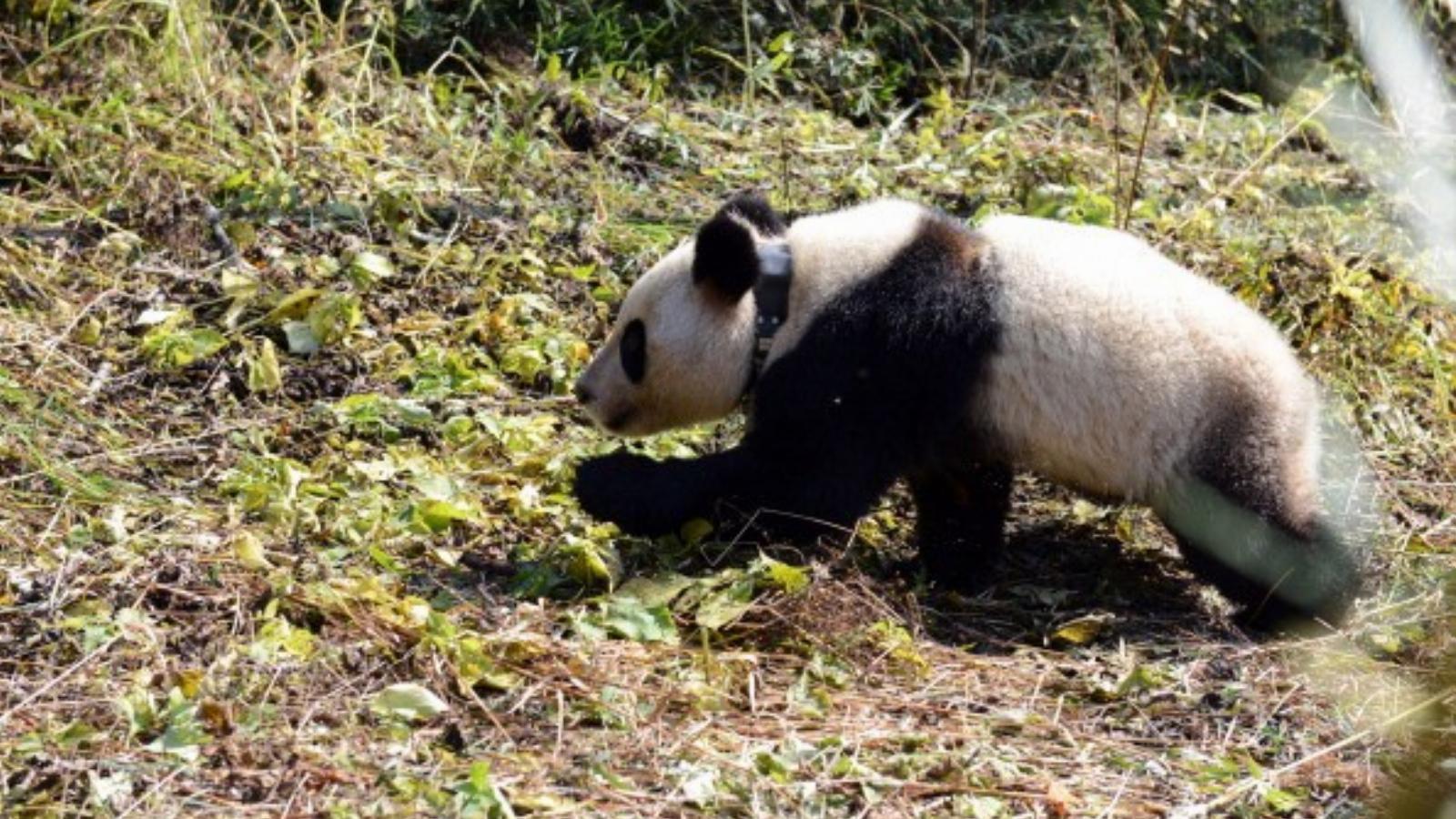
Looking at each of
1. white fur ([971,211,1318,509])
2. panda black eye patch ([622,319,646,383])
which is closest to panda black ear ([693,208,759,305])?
panda black eye patch ([622,319,646,383])

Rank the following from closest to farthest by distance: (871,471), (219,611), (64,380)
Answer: (219,611)
(871,471)
(64,380)

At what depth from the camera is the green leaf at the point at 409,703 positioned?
443 cm

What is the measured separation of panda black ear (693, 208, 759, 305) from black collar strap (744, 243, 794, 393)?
0.13ft

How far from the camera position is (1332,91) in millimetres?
10320

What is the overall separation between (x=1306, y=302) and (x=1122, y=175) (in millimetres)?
1564

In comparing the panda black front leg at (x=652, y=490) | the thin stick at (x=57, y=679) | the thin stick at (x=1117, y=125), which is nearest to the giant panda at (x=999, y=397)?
the panda black front leg at (x=652, y=490)

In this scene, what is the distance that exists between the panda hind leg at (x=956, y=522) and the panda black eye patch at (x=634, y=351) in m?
0.93

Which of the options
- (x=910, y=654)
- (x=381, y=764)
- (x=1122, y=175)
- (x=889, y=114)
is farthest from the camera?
(x=889, y=114)

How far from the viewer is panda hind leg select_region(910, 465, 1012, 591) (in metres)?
6.03

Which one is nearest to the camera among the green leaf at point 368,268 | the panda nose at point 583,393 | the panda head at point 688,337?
the panda head at point 688,337

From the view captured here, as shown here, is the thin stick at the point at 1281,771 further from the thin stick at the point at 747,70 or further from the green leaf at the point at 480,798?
the thin stick at the point at 747,70

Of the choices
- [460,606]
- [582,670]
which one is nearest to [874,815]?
[582,670]

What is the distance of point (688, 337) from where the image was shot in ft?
19.8

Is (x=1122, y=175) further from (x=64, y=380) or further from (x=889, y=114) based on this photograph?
(x=64, y=380)
